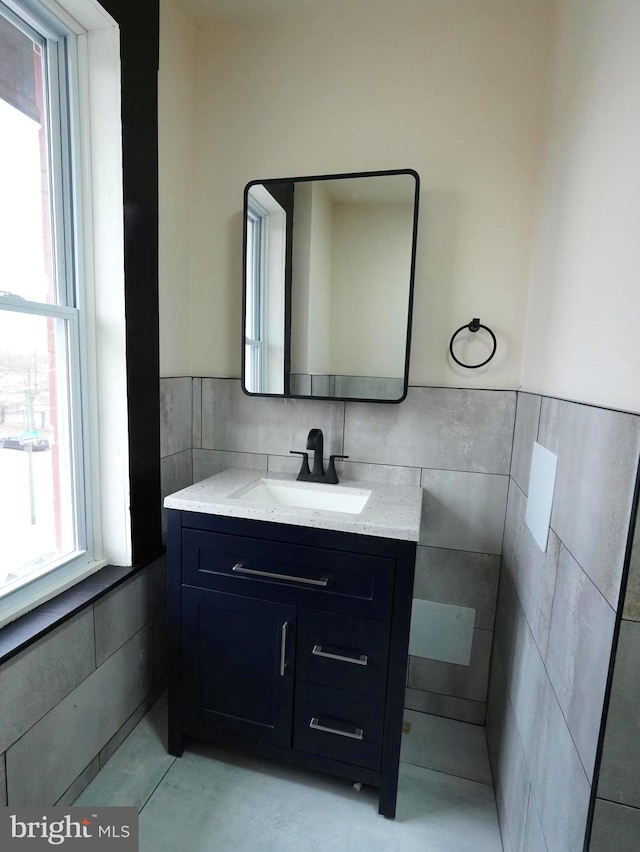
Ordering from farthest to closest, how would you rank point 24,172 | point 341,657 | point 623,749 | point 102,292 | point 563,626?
point 102,292 < point 341,657 < point 24,172 < point 563,626 < point 623,749

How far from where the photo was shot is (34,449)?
1.26 metres

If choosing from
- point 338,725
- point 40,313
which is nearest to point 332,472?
point 338,725

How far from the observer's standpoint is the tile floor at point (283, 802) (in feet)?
4.09

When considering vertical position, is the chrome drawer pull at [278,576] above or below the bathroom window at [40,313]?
below

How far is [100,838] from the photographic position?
1.10 m

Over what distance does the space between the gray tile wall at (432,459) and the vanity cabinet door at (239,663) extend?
1.82 feet

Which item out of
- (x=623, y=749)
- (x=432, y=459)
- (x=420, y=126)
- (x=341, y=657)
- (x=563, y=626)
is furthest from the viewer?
(x=432, y=459)

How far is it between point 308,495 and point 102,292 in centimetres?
99

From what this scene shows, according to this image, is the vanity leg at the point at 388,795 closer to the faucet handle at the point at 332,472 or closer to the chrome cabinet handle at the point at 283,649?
the chrome cabinet handle at the point at 283,649

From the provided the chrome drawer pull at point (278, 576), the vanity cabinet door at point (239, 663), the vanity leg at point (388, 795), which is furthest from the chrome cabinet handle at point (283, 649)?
the vanity leg at point (388, 795)

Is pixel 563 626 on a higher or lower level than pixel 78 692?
higher

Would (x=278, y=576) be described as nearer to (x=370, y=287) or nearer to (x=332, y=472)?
(x=332, y=472)

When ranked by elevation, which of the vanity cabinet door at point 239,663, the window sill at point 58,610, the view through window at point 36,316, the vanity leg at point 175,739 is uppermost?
the view through window at point 36,316

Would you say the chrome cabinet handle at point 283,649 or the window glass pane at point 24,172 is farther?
the chrome cabinet handle at point 283,649
